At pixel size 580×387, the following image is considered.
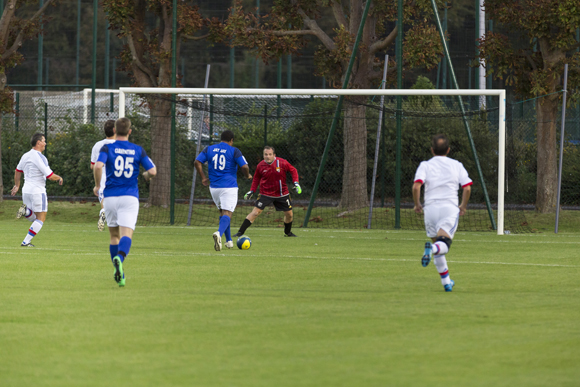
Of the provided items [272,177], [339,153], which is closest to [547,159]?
[339,153]

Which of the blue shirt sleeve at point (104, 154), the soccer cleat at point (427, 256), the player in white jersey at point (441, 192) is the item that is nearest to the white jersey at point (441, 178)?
the player in white jersey at point (441, 192)

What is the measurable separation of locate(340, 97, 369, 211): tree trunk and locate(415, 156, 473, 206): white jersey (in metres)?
11.5

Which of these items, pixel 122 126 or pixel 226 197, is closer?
pixel 122 126

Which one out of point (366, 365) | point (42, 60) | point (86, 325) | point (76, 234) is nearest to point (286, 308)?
point (86, 325)

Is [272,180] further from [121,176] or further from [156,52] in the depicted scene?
[156,52]

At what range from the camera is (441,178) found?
29.0 ft

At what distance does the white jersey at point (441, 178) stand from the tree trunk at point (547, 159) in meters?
12.3

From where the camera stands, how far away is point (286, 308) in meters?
7.49

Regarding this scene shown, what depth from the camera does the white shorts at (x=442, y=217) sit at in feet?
28.8

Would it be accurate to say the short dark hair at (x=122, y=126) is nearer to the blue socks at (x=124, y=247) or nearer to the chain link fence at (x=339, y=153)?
the blue socks at (x=124, y=247)

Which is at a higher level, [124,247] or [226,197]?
[226,197]

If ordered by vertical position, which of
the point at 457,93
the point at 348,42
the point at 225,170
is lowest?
the point at 225,170

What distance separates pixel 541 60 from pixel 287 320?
15.7m

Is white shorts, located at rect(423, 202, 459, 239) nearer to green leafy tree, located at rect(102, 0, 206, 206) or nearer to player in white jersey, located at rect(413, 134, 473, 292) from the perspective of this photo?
player in white jersey, located at rect(413, 134, 473, 292)
